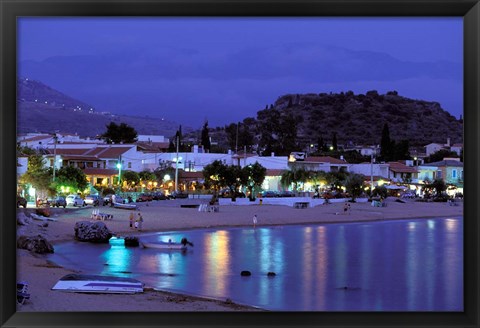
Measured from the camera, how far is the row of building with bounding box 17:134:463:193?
3098 cm

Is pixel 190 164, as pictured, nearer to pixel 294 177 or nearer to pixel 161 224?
pixel 294 177

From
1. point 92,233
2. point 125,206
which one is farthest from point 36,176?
point 92,233

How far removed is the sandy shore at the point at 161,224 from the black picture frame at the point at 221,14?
A: 36 cm

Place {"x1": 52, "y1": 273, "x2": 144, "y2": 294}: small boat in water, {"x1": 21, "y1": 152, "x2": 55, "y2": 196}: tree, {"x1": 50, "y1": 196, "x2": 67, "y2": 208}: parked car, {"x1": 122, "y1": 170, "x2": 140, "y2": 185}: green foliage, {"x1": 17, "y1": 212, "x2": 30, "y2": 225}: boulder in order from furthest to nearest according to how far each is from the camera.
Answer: {"x1": 122, "y1": 170, "x2": 140, "y2": 185}: green foliage, {"x1": 50, "y1": 196, "x2": 67, "y2": 208}: parked car, {"x1": 21, "y1": 152, "x2": 55, "y2": 196}: tree, {"x1": 17, "y1": 212, "x2": 30, "y2": 225}: boulder, {"x1": 52, "y1": 273, "x2": 144, "y2": 294}: small boat in water

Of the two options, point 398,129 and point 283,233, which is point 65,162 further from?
point 398,129

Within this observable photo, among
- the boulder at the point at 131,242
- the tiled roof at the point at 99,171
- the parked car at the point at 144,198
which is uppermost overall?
the tiled roof at the point at 99,171

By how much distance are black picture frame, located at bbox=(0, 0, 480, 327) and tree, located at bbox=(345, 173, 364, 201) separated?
29.7 meters

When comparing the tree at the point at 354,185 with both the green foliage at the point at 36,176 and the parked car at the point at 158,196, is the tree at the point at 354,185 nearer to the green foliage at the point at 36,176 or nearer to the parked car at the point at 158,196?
the parked car at the point at 158,196

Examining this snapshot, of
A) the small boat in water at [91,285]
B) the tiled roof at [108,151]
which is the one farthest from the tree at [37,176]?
the small boat in water at [91,285]

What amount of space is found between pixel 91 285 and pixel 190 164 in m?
27.6

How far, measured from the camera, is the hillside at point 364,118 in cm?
6272

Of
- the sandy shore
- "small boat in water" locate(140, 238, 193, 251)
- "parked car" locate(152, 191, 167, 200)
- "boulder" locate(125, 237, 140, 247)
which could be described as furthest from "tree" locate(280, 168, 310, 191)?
"boulder" locate(125, 237, 140, 247)

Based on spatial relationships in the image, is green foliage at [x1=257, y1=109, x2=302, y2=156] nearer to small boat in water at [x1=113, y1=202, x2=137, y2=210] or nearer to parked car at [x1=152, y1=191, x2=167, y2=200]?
parked car at [x1=152, y1=191, x2=167, y2=200]

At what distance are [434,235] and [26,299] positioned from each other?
1670 centimetres
